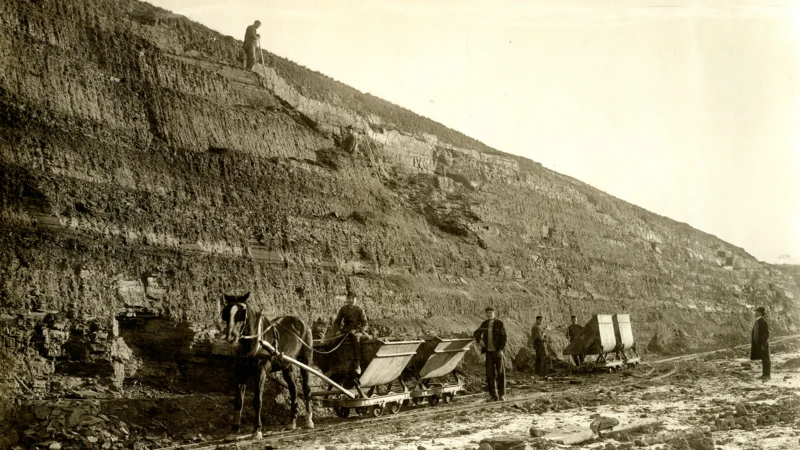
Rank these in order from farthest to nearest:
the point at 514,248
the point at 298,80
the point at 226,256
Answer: the point at 514,248 < the point at 298,80 < the point at 226,256

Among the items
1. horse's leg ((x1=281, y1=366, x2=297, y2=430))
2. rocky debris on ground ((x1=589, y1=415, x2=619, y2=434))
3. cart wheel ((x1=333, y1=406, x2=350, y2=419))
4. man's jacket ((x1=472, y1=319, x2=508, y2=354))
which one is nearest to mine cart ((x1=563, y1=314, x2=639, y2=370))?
man's jacket ((x1=472, y1=319, x2=508, y2=354))

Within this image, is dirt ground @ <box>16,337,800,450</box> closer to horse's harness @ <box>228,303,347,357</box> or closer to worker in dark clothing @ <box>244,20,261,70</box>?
horse's harness @ <box>228,303,347,357</box>

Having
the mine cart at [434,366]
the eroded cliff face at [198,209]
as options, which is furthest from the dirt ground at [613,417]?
the eroded cliff face at [198,209]

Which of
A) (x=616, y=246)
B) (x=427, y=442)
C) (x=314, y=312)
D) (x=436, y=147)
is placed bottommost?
(x=427, y=442)

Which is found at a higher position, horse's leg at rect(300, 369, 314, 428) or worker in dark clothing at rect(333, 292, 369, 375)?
worker in dark clothing at rect(333, 292, 369, 375)

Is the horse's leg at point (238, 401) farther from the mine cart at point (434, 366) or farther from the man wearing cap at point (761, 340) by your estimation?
the man wearing cap at point (761, 340)

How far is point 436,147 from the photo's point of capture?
3334 cm

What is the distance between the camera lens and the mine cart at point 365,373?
508 inches

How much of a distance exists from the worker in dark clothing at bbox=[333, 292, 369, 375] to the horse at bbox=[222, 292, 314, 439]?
88 cm

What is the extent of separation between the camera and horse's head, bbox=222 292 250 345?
10.3 m

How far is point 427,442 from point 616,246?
34.2 metres

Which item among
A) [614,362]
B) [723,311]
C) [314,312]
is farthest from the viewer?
[723,311]

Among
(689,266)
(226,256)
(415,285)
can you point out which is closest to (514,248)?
(415,285)

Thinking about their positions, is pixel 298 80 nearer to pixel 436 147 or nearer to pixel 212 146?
pixel 212 146
